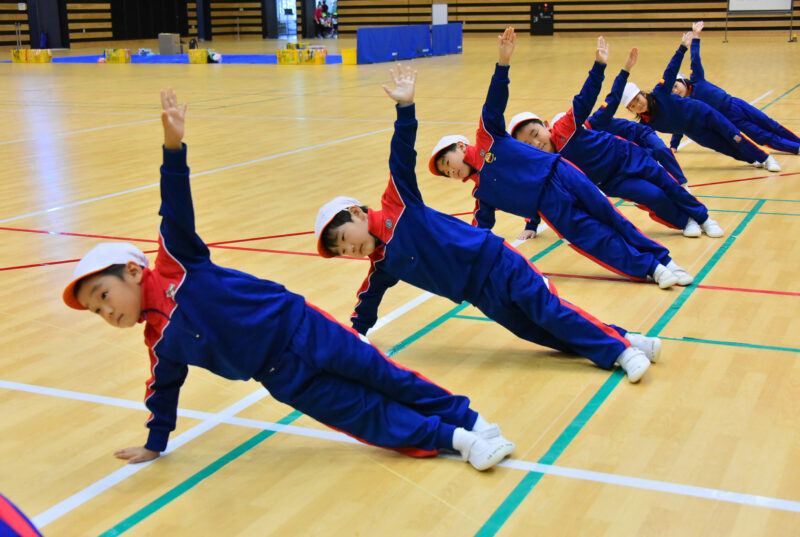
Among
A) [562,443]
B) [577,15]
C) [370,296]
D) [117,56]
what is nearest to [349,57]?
[117,56]

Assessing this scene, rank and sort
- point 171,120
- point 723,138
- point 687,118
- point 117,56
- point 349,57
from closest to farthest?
point 171,120, point 687,118, point 723,138, point 349,57, point 117,56

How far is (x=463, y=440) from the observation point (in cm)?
259

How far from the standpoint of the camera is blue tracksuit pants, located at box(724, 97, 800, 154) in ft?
25.0

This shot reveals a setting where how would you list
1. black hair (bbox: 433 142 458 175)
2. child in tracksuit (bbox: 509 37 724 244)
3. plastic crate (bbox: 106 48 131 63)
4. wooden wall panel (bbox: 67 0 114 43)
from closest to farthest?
black hair (bbox: 433 142 458 175)
child in tracksuit (bbox: 509 37 724 244)
plastic crate (bbox: 106 48 131 63)
wooden wall panel (bbox: 67 0 114 43)

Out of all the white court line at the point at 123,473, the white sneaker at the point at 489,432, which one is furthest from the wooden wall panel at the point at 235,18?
the white sneaker at the point at 489,432

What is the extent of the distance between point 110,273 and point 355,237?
863 millimetres

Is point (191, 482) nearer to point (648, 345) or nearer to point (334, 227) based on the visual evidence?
point (334, 227)

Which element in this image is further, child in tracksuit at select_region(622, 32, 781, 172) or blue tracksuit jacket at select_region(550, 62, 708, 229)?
child in tracksuit at select_region(622, 32, 781, 172)

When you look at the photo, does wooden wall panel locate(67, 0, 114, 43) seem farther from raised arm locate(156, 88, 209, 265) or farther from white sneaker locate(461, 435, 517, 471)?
white sneaker locate(461, 435, 517, 471)

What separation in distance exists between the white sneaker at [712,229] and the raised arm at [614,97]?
0.85 meters

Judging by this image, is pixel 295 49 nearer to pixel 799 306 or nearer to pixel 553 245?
pixel 553 245

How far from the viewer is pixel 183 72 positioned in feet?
60.7

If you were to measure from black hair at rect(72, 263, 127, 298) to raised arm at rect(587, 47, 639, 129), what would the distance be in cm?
337

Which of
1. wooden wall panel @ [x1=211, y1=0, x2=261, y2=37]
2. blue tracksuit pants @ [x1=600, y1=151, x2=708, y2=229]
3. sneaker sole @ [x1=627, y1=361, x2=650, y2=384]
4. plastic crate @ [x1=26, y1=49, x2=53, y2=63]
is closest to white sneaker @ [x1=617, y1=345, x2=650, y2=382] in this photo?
sneaker sole @ [x1=627, y1=361, x2=650, y2=384]
